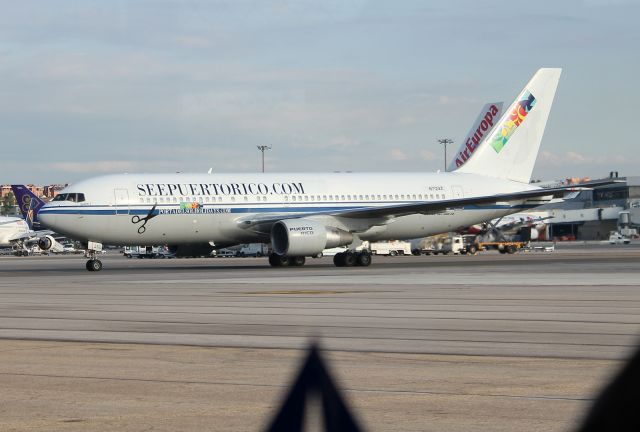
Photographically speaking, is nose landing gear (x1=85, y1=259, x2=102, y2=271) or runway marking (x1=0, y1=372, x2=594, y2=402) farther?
nose landing gear (x1=85, y1=259, x2=102, y2=271)

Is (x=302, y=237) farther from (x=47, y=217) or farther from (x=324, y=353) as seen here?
(x=324, y=353)

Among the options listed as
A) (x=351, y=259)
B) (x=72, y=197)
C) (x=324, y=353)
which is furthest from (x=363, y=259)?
(x=324, y=353)

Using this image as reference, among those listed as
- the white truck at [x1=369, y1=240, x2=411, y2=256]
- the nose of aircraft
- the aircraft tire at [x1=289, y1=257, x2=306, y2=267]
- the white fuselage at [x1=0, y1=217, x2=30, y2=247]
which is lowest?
the aircraft tire at [x1=289, y1=257, x2=306, y2=267]

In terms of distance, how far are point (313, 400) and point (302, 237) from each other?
134 ft

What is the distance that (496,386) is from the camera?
9.64m

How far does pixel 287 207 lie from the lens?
149 feet

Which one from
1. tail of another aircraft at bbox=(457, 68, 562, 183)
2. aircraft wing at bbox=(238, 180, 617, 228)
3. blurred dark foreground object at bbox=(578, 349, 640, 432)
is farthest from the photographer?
tail of another aircraft at bbox=(457, 68, 562, 183)

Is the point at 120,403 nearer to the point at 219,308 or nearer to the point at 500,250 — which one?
the point at 219,308

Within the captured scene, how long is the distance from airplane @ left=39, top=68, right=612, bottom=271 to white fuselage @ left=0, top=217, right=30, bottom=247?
69240mm

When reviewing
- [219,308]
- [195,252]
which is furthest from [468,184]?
[219,308]

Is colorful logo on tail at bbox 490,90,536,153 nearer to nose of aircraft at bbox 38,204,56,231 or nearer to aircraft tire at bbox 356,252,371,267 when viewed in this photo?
aircraft tire at bbox 356,252,371,267

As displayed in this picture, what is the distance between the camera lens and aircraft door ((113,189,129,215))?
1670 inches

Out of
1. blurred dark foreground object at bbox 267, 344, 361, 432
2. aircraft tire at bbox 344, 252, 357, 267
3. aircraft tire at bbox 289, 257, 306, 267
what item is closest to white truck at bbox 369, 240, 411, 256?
aircraft tire at bbox 344, 252, 357, 267

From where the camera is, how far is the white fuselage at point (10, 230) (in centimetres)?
11094
